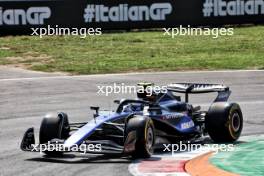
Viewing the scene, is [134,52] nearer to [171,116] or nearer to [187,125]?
[187,125]

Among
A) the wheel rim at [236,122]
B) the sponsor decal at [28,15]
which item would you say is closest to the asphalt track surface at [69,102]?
the wheel rim at [236,122]

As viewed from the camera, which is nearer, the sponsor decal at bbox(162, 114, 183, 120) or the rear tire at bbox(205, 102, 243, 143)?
the sponsor decal at bbox(162, 114, 183, 120)

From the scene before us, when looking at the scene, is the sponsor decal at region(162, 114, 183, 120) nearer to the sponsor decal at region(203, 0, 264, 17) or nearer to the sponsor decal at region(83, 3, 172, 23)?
the sponsor decal at region(83, 3, 172, 23)

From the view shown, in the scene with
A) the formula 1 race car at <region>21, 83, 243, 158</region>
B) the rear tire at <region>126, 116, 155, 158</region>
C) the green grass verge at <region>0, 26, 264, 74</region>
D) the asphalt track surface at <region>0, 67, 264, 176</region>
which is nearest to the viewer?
the asphalt track surface at <region>0, 67, 264, 176</region>

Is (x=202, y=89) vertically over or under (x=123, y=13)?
under

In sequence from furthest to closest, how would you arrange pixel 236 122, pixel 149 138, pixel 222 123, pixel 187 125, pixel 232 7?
pixel 232 7 → pixel 236 122 → pixel 187 125 → pixel 222 123 → pixel 149 138

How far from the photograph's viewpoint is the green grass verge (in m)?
26.2

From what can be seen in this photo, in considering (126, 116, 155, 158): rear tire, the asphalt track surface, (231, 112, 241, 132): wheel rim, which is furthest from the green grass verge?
(126, 116, 155, 158): rear tire

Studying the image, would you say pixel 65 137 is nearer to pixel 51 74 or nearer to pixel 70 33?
pixel 51 74

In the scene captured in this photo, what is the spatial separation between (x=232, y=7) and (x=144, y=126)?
21946mm

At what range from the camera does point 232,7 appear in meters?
32.8

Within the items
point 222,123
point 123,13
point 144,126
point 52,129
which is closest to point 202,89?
point 222,123

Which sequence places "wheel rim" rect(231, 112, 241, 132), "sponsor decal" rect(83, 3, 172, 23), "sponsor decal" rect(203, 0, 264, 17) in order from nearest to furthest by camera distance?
"wheel rim" rect(231, 112, 241, 132), "sponsor decal" rect(83, 3, 172, 23), "sponsor decal" rect(203, 0, 264, 17)

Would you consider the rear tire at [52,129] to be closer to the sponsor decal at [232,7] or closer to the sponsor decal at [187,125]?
the sponsor decal at [187,125]
